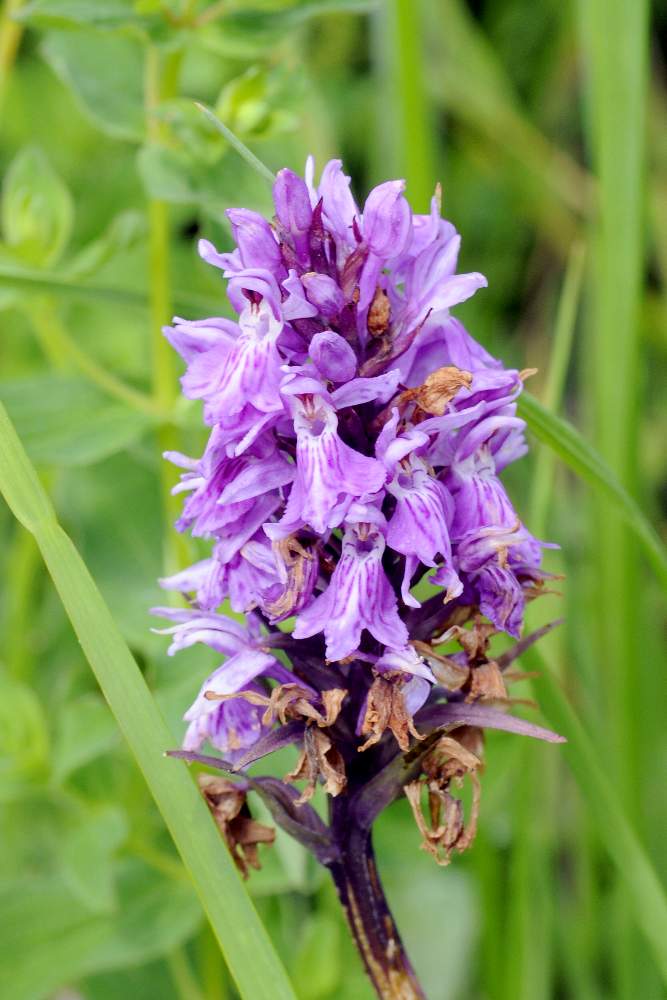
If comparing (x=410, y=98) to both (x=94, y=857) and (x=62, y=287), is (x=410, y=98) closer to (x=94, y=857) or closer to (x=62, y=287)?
(x=62, y=287)

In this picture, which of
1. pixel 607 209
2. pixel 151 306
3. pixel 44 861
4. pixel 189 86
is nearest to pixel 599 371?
pixel 607 209

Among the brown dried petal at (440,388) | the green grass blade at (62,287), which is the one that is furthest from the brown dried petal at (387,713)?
the green grass blade at (62,287)

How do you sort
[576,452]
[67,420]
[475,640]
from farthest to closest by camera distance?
[67,420] → [576,452] → [475,640]

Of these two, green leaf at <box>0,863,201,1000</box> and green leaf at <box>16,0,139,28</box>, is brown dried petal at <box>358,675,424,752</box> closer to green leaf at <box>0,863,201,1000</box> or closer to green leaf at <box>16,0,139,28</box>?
green leaf at <box>0,863,201,1000</box>

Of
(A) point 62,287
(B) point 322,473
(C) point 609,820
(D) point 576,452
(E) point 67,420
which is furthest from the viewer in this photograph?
(E) point 67,420

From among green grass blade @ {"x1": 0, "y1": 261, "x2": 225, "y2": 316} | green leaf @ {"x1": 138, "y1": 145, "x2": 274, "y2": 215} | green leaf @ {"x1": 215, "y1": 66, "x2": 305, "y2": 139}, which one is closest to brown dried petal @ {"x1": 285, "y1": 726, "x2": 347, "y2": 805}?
green grass blade @ {"x1": 0, "y1": 261, "x2": 225, "y2": 316}

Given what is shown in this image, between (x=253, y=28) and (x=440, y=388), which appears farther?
(x=253, y=28)

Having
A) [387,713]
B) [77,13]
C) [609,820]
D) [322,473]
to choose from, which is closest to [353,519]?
[322,473]
